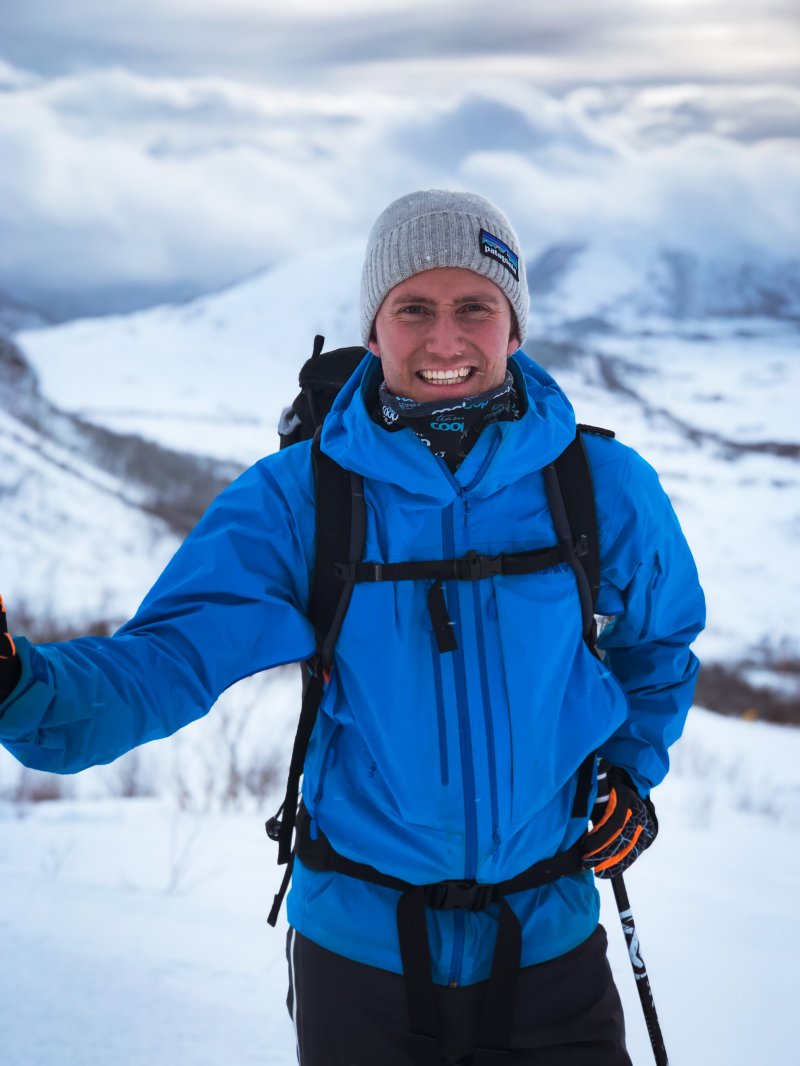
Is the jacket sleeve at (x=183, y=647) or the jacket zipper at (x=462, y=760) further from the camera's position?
the jacket zipper at (x=462, y=760)

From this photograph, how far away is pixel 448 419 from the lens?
66.0 inches

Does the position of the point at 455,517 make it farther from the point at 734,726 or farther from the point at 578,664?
the point at 734,726

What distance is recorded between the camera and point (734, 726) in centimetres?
1418

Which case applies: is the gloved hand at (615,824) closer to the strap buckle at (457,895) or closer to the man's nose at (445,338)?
the strap buckle at (457,895)

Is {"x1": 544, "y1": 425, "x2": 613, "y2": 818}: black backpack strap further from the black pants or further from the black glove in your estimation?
the black glove

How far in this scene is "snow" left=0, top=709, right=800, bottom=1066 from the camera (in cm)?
238

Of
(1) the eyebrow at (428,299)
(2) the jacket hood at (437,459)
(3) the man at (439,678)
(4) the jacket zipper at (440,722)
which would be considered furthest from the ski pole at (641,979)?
(1) the eyebrow at (428,299)

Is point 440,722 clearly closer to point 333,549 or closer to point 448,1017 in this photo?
point 333,549

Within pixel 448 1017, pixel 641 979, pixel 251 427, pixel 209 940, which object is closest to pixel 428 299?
pixel 448 1017

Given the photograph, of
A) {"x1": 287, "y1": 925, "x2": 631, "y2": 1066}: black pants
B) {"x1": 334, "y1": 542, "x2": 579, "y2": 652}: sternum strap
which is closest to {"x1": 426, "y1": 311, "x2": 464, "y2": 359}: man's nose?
{"x1": 334, "y1": 542, "x2": 579, "y2": 652}: sternum strap

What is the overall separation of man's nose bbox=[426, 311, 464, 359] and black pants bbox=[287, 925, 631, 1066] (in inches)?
41.0

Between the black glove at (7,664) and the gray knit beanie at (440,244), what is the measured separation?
36.2 inches

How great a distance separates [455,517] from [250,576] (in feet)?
1.17

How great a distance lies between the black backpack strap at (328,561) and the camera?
1.57 metres
